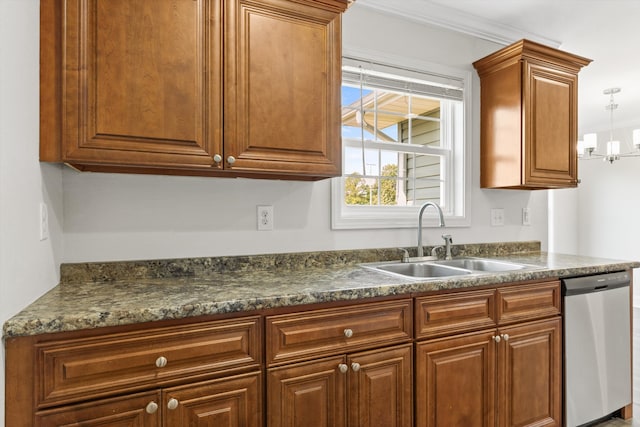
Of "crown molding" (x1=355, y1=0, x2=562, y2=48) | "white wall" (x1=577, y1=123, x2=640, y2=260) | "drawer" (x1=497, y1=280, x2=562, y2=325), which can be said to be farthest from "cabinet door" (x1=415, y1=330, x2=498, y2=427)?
"white wall" (x1=577, y1=123, x2=640, y2=260)

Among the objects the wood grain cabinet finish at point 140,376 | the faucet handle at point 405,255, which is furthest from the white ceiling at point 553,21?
the wood grain cabinet finish at point 140,376

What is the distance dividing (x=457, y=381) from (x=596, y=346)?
0.99 m

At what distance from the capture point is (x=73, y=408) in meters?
1.08

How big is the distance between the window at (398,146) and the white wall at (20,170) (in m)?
1.36

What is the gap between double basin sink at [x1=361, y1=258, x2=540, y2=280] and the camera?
211cm

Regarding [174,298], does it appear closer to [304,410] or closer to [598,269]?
[304,410]

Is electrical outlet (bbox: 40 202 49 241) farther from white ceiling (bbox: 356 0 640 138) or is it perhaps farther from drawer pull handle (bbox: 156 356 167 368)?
white ceiling (bbox: 356 0 640 138)

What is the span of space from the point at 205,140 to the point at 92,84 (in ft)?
1.38

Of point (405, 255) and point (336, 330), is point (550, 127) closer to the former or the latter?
point (405, 255)

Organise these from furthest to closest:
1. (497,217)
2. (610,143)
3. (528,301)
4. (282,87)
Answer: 1. (610,143)
2. (497,217)
3. (528,301)
4. (282,87)

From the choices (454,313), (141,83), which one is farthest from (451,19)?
(141,83)

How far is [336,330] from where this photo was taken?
1.45 meters

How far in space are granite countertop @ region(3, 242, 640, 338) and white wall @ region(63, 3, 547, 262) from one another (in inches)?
2.5

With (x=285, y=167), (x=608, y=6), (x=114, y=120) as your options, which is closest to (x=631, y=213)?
(x=608, y=6)
